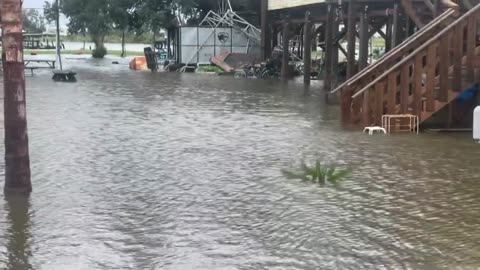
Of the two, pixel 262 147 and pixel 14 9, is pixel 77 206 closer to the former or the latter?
pixel 14 9

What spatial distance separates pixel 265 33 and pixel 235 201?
3268 cm

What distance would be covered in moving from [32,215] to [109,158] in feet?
12.0

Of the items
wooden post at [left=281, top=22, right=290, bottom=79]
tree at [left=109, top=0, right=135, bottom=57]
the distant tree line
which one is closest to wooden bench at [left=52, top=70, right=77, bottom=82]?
wooden post at [left=281, top=22, right=290, bottom=79]

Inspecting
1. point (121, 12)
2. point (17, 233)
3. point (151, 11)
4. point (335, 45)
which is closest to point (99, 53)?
point (121, 12)

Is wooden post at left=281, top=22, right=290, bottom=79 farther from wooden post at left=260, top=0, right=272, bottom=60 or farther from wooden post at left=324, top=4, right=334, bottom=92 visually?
wooden post at left=324, top=4, right=334, bottom=92

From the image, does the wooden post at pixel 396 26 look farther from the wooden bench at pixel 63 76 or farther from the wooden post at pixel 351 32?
the wooden bench at pixel 63 76

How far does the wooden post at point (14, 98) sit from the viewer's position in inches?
331

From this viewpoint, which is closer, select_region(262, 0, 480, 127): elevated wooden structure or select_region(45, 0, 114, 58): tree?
select_region(262, 0, 480, 127): elevated wooden structure

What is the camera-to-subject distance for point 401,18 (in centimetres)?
2373

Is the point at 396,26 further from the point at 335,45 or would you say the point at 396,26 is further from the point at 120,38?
the point at 120,38

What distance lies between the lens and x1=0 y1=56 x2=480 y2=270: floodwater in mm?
6680

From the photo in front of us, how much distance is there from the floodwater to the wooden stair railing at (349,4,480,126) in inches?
33.2

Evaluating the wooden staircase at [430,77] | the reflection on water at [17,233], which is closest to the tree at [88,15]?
the wooden staircase at [430,77]

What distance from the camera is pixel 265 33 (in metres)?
40.8
